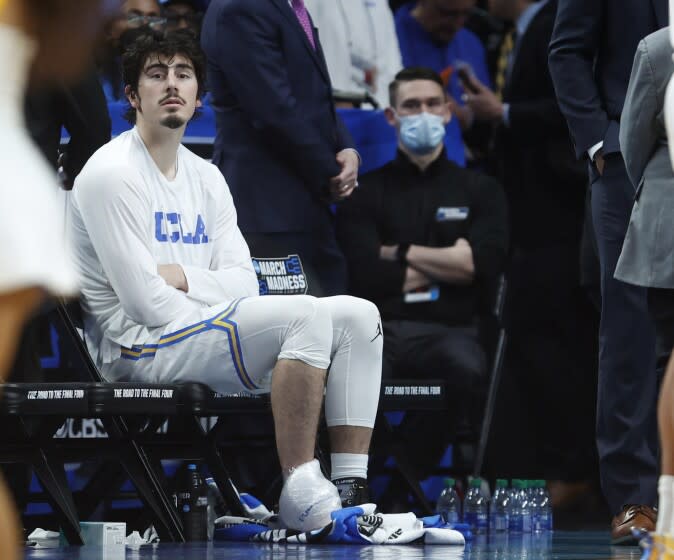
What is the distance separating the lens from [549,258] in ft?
22.3

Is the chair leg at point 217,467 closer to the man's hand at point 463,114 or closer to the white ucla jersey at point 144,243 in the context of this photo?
the white ucla jersey at point 144,243

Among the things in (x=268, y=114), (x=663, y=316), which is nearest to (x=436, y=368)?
(x=268, y=114)

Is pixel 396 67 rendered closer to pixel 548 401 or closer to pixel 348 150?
pixel 348 150

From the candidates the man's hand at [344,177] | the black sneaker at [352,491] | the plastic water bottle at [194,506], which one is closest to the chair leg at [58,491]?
the plastic water bottle at [194,506]

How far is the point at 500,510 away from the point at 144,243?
2.03 m

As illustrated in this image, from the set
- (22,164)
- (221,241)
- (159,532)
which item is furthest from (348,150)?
(22,164)

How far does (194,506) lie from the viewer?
4781mm

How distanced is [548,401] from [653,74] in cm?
327

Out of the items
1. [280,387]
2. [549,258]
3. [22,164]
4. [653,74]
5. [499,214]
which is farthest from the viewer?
[549,258]

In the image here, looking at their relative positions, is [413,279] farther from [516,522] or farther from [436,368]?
[516,522]

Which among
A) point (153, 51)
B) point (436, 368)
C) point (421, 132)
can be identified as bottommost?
point (436, 368)

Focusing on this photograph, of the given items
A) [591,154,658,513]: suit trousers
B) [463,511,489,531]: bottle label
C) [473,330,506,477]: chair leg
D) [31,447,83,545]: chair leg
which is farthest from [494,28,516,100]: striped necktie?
[31,447,83,545]: chair leg

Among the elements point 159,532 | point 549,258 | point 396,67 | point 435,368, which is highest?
point 396,67

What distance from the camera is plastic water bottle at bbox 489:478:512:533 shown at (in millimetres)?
5703
